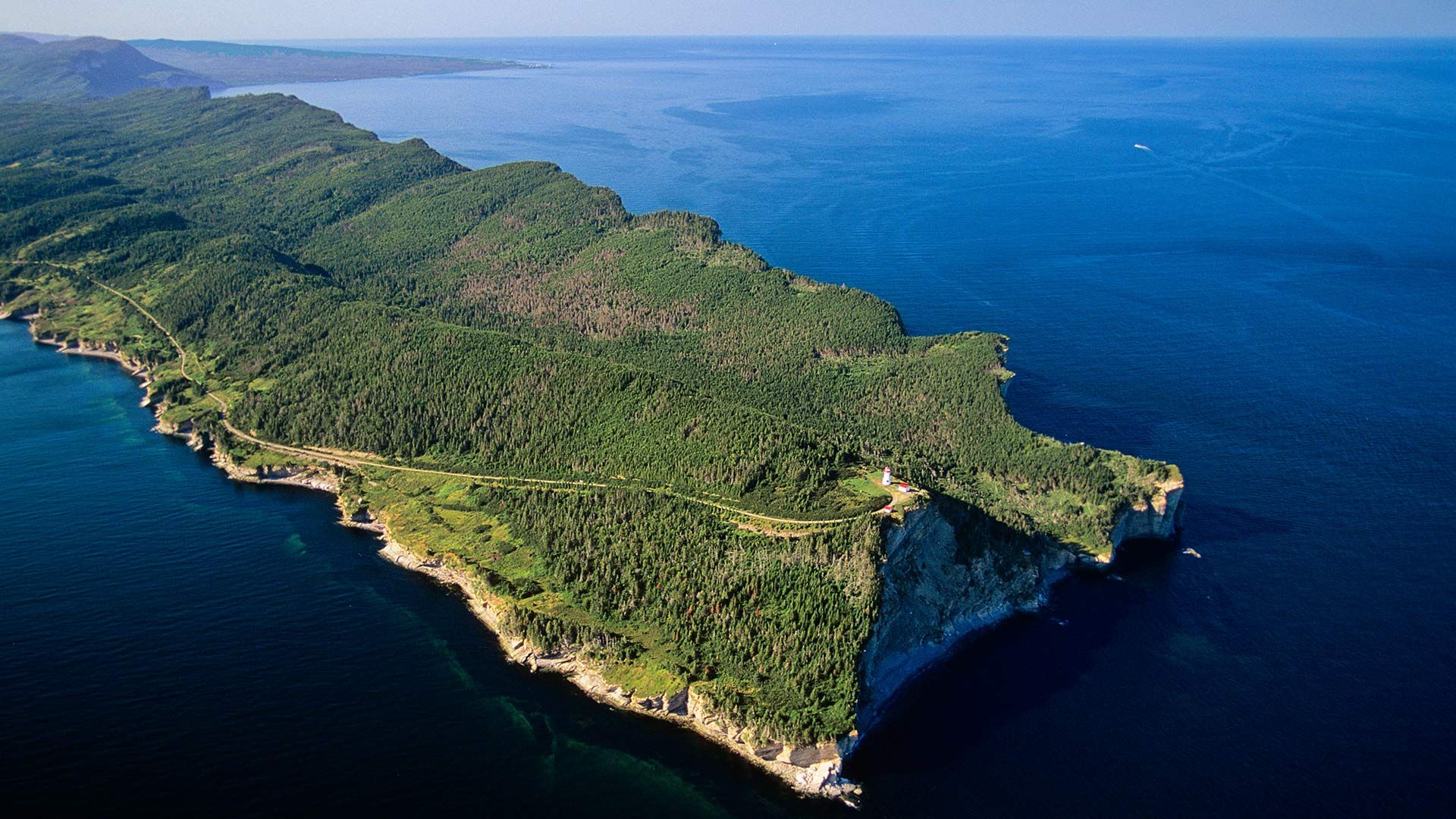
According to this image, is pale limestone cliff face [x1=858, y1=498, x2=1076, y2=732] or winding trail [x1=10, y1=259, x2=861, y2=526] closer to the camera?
pale limestone cliff face [x1=858, y1=498, x2=1076, y2=732]

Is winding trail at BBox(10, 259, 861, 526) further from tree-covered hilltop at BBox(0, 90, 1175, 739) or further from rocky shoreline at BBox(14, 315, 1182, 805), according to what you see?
rocky shoreline at BBox(14, 315, 1182, 805)

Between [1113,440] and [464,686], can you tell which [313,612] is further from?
[1113,440]

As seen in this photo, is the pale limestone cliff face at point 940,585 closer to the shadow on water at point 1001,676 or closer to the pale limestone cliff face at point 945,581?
the pale limestone cliff face at point 945,581

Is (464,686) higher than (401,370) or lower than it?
lower

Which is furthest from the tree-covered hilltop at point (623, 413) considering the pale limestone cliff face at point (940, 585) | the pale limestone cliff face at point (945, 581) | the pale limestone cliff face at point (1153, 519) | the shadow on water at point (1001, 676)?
the shadow on water at point (1001, 676)

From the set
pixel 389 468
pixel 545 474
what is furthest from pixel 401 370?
pixel 545 474

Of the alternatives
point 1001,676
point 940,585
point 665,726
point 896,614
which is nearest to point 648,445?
point 940,585

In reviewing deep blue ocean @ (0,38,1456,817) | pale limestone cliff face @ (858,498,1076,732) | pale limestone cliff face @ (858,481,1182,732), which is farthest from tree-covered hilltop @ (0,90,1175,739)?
deep blue ocean @ (0,38,1456,817)
